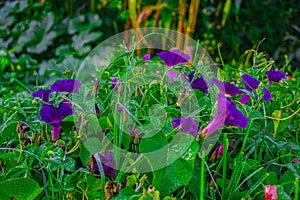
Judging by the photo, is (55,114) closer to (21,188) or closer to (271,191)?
(21,188)

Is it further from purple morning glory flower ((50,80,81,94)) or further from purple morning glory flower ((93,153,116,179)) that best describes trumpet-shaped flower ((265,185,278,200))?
purple morning glory flower ((50,80,81,94))

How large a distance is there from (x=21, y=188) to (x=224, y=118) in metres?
0.38

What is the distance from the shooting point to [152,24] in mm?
3139

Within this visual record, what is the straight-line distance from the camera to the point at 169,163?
0.81 metres

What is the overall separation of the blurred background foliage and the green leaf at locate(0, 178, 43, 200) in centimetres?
198

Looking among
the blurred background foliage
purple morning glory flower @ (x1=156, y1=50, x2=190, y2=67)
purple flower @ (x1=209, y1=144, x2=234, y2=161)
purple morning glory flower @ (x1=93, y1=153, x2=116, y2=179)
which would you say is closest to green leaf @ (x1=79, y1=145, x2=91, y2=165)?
purple morning glory flower @ (x1=93, y1=153, x2=116, y2=179)

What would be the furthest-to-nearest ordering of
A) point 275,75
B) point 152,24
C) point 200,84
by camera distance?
point 152,24 < point 275,75 < point 200,84

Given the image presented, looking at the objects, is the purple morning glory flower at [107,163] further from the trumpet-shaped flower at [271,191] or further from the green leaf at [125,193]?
the trumpet-shaped flower at [271,191]

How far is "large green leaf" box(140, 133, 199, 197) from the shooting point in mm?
806

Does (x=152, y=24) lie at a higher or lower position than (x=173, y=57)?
lower

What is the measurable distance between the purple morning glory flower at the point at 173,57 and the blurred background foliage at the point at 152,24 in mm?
1678

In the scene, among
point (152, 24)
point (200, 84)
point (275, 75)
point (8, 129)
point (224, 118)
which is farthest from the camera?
point (152, 24)

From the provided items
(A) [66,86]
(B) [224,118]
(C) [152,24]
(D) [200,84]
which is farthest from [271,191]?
(C) [152,24]

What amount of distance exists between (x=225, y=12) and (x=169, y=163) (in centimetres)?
257
